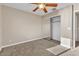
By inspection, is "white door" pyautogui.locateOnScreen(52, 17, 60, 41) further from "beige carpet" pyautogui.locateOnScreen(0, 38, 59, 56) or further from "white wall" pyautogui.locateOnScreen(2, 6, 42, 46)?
"white wall" pyautogui.locateOnScreen(2, 6, 42, 46)

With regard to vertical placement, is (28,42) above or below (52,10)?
below

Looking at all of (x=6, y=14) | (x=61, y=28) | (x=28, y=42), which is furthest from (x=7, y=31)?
(x=61, y=28)

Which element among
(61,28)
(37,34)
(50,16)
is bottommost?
(37,34)

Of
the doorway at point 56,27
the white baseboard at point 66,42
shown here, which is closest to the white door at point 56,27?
the doorway at point 56,27

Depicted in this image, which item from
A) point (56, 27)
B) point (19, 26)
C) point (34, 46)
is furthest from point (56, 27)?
point (19, 26)

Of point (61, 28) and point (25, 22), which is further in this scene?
point (25, 22)

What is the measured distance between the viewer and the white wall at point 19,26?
82.9 inches

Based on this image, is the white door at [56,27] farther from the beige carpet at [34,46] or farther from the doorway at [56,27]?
the beige carpet at [34,46]

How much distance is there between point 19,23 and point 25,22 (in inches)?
6.5

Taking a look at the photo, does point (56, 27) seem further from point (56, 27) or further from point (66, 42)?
point (66, 42)

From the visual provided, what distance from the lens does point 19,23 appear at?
7.13 ft

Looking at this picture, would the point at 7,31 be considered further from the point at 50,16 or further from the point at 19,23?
the point at 50,16

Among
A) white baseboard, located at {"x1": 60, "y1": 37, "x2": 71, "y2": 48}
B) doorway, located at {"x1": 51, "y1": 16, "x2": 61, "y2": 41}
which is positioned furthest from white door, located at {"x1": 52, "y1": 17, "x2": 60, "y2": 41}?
white baseboard, located at {"x1": 60, "y1": 37, "x2": 71, "y2": 48}

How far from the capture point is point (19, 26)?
7.16 feet
